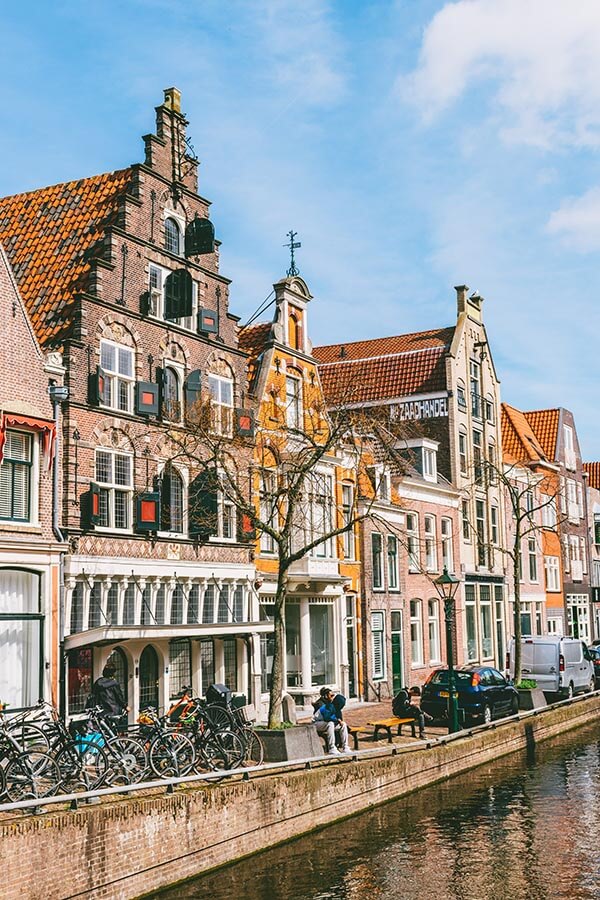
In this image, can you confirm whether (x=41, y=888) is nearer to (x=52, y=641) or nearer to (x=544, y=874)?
(x=544, y=874)

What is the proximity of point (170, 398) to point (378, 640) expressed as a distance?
13763 millimetres

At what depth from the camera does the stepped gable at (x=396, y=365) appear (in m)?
47.4

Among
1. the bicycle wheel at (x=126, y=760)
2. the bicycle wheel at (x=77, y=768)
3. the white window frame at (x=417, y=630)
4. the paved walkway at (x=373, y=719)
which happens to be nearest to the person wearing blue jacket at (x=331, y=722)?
the paved walkway at (x=373, y=719)

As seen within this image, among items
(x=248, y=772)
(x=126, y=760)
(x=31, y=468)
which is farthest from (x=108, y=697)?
(x=31, y=468)

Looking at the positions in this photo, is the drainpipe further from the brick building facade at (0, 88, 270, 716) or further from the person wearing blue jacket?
the person wearing blue jacket

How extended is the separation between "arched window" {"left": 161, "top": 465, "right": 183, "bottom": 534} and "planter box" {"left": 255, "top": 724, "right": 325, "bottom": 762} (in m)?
7.95

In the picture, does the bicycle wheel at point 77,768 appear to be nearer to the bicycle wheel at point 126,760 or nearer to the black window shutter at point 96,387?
the bicycle wheel at point 126,760

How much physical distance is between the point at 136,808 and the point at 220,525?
14.9 m

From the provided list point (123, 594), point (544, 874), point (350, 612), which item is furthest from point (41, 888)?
point (350, 612)

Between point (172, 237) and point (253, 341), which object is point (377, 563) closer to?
point (253, 341)

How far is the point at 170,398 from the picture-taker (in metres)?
27.8

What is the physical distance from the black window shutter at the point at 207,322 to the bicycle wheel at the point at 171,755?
1424 cm

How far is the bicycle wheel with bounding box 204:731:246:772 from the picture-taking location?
18281 millimetres

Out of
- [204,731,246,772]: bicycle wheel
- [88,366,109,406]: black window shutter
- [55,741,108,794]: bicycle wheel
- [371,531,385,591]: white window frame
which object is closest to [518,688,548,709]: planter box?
[371,531,385,591]: white window frame
